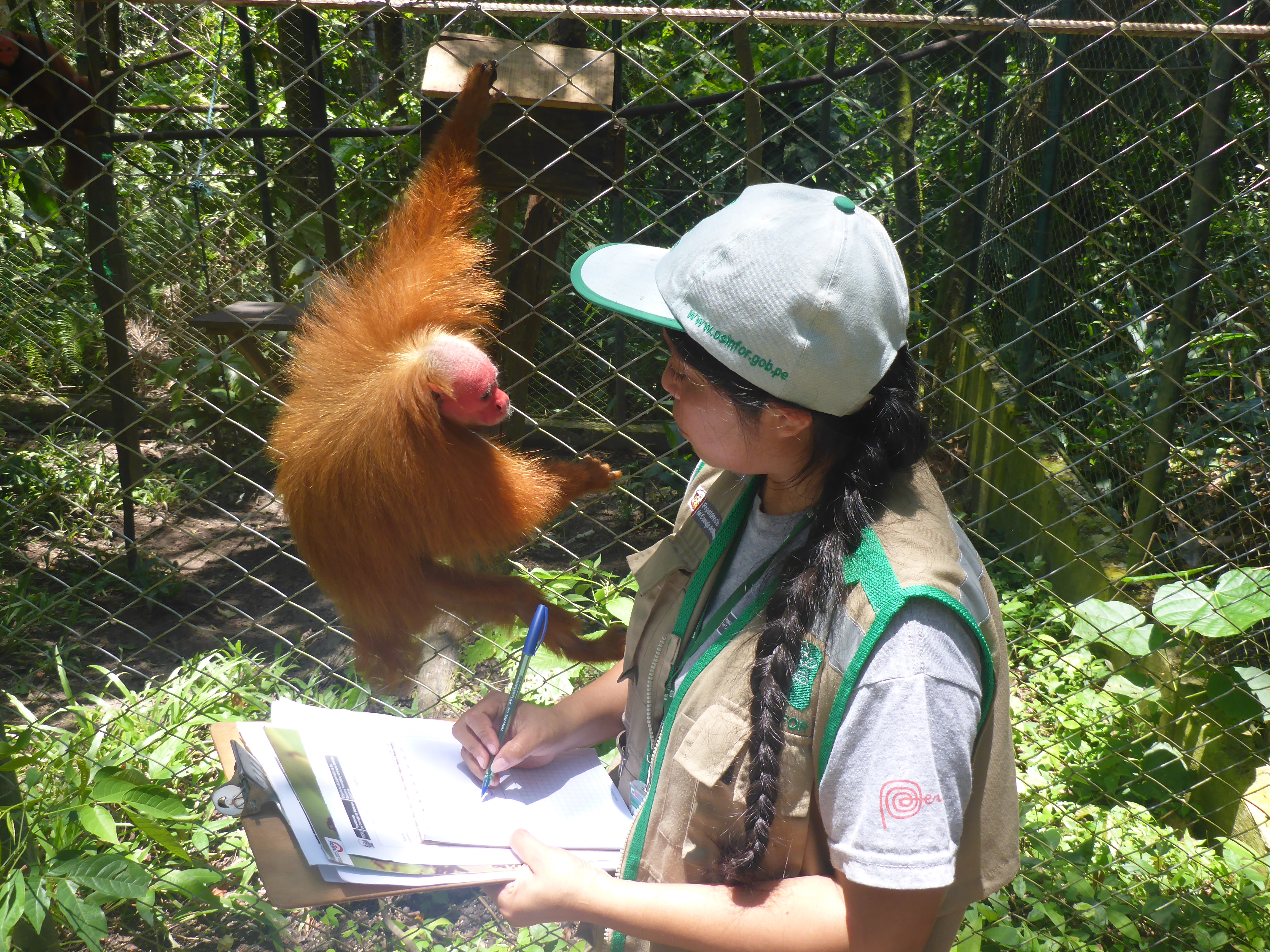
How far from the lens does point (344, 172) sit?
16.5 feet

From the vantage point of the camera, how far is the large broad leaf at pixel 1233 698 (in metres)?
2.39

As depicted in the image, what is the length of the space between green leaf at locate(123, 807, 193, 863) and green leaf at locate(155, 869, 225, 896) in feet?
0.11

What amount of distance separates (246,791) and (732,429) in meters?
0.93

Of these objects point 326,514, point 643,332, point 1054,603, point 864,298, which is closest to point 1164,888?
point 1054,603

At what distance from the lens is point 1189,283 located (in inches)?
114

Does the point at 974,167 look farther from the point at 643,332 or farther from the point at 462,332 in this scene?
the point at 462,332

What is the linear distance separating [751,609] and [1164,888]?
79.2 inches

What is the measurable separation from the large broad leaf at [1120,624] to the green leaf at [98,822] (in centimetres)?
233

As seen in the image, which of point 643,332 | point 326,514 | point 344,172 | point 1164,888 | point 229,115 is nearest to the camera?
point 326,514

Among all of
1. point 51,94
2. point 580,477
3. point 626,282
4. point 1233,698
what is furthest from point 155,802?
point 51,94

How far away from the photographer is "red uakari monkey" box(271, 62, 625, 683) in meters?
2.07

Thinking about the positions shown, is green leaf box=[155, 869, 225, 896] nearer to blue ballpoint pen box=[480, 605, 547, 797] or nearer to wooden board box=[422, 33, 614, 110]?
blue ballpoint pen box=[480, 605, 547, 797]

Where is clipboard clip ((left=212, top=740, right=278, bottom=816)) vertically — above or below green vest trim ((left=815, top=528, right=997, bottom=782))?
below

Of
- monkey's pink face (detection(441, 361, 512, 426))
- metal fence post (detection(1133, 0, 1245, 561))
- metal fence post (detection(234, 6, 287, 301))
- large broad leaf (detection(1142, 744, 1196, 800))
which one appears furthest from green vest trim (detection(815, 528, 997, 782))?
large broad leaf (detection(1142, 744, 1196, 800))
